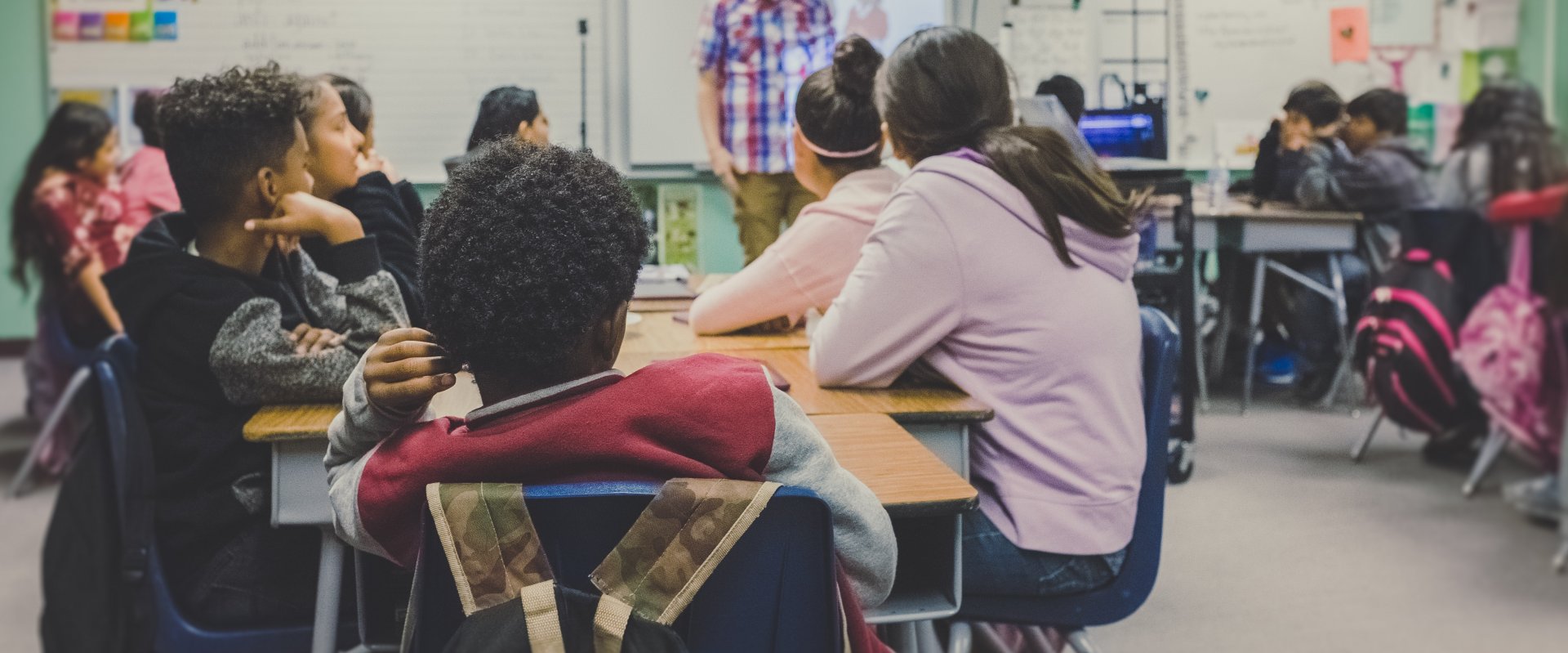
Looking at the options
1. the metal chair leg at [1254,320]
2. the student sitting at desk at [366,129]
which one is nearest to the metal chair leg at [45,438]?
the student sitting at desk at [366,129]

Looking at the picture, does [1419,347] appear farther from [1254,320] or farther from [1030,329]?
[1254,320]

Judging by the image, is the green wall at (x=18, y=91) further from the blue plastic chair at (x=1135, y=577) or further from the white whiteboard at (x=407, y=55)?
the blue plastic chair at (x=1135, y=577)

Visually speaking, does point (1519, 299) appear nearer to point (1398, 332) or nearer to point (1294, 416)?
point (1398, 332)

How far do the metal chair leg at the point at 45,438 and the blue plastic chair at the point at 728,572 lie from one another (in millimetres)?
2953

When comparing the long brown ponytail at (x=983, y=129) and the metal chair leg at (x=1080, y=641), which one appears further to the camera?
the metal chair leg at (x=1080, y=641)

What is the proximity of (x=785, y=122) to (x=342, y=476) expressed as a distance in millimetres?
3510

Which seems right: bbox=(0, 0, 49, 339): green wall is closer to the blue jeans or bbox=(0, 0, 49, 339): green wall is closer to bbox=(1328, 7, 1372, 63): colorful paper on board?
the blue jeans

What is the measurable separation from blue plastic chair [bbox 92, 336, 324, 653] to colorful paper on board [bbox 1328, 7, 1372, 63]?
579cm

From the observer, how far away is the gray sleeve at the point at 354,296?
1.70 metres

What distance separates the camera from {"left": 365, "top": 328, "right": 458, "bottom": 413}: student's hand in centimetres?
98

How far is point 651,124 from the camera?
5559 millimetres

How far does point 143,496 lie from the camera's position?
158 centimetres

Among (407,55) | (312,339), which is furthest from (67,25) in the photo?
(312,339)

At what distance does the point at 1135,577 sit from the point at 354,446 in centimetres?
102
